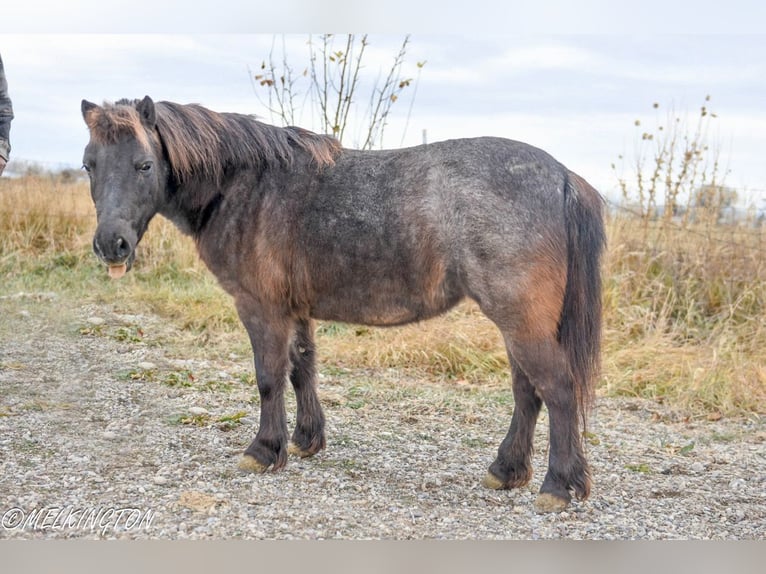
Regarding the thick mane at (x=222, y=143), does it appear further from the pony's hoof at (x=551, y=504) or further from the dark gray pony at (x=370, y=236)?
the pony's hoof at (x=551, y=504)

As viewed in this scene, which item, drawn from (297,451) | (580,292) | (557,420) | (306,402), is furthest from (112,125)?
(557,420)

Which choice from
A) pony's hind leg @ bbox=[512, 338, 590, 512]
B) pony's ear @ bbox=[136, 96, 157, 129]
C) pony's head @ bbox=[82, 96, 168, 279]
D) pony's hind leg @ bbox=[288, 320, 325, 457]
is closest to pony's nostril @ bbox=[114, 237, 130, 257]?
pony's head @ bbox=[82, 96, 168, 279]

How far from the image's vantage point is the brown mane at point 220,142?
4402 millimetres

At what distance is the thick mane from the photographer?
174 inches

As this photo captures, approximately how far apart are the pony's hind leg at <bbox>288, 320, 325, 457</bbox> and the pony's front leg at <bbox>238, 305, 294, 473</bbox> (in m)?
0.35

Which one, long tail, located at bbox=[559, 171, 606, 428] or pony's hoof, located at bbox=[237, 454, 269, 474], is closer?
long tail, located at bbox=[559, 171, 606, 428]

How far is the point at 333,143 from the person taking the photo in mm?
4707

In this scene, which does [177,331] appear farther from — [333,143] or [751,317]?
[751,317]

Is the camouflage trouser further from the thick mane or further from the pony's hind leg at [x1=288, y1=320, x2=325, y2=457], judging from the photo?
the pony's hind leg at [x1=288, y1=320, x2=325, y2=457]

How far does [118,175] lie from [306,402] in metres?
1.82

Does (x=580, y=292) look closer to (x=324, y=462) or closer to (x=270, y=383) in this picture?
(x=270, y=383)

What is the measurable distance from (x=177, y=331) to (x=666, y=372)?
4766 millimetres

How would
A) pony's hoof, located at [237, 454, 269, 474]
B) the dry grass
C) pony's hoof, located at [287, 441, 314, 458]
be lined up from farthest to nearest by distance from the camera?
the dry grass
pony's hoof, located at [287, 441, 314, 458]
pony's hoof, located at [237, 454, 269, 474]

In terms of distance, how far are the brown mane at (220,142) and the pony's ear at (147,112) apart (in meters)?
0.04
